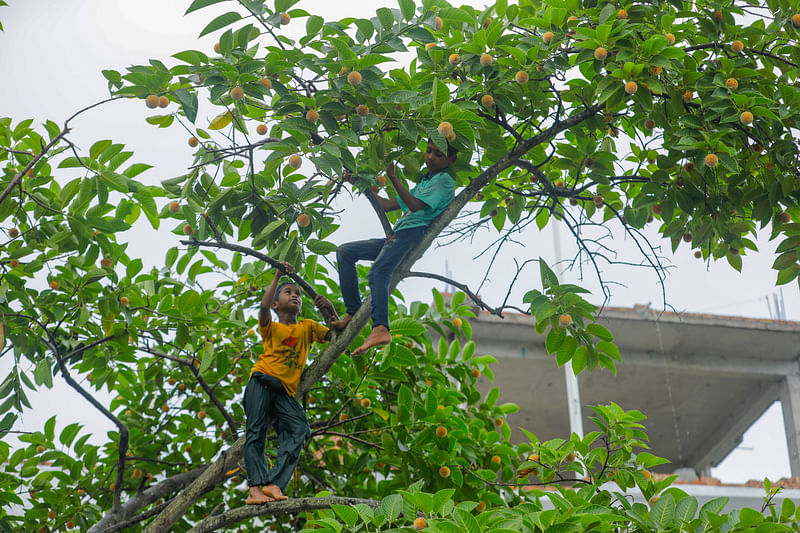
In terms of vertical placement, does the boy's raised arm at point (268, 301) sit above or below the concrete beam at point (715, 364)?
below

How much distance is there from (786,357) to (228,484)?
35.1 feet

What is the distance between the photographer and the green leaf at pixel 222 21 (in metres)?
3.12

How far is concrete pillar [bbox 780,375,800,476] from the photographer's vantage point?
42.8 feet

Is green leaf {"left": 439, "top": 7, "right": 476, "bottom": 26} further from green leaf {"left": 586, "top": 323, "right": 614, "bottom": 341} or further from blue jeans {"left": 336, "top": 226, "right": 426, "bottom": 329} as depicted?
green leaf {"left": 586, "top": 323, "right": 614, "bottom": 341}

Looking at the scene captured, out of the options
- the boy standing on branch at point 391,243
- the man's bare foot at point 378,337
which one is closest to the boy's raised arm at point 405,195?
the boy standing on branch at point 391,243

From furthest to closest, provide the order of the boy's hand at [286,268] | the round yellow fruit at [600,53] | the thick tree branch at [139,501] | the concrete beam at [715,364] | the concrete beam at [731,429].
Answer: the concrete beam at [731,429] < the concrete beam at [715,364] < the thick tree branch at [139,501] < the boy's hand at [286,268] < the round yellow fruit at [600,53]

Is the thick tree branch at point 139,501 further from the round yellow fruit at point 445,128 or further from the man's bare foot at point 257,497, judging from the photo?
the round yellow fruit at point 445,128

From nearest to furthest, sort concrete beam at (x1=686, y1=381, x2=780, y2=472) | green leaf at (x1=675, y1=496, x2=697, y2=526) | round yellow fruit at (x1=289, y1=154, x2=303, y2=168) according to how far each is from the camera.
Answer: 1. green leaf at (x1=675, y1=496, x2=697, y2=526)
2. round yellow fruit at (x1=289, y1=154, x2=303, y2=168)
3. concrete beam at (x1=686, y1=381, x2=780, y2=472)

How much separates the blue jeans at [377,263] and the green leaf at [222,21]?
106 centimetres

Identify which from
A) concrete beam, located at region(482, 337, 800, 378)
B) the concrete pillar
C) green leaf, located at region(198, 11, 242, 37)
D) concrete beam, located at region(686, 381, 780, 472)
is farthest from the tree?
concrete beam, located at region(686, 381, 780, 472)

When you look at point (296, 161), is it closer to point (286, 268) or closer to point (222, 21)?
point (286, 268)

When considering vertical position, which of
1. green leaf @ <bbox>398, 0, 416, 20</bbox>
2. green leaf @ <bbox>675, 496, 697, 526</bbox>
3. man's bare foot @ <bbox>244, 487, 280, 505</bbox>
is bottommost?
green leaf @ <bbox>675, 496, 697, 526</bbox>

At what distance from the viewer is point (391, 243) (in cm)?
355

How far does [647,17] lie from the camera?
3.65m
